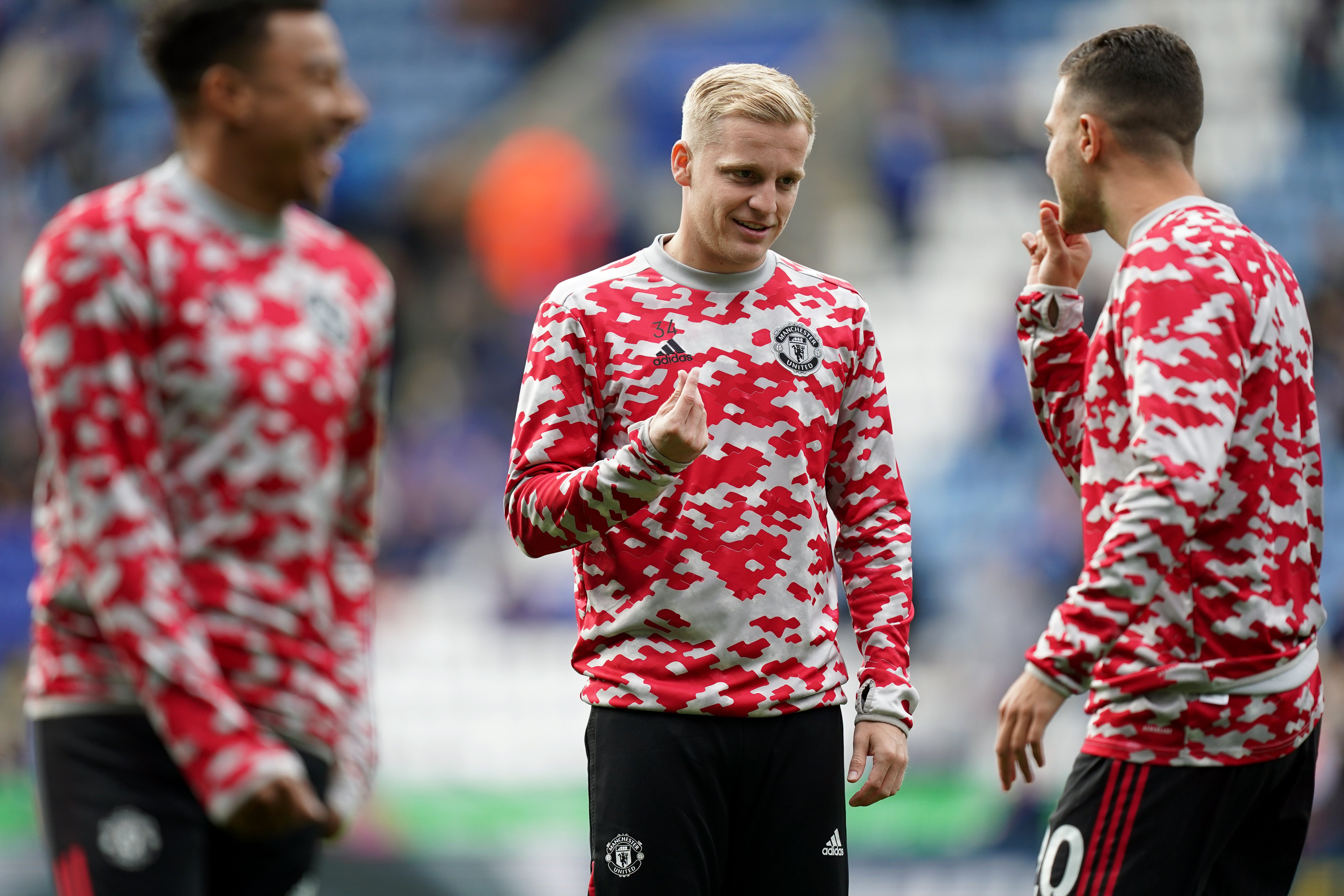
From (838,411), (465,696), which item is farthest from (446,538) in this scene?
(838,411)

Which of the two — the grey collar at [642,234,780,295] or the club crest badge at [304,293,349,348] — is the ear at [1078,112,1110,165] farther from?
the club crest badge at [304,293,349,348]

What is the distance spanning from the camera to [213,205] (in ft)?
6.30

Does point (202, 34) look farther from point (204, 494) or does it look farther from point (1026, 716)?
point (1026, 716)

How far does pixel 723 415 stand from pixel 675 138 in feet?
21.2

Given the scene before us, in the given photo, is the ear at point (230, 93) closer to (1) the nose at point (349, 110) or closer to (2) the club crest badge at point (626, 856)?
(1) the nose at point (349, 110)

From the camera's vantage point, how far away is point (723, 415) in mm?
2555

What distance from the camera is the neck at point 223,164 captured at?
75.5 inches

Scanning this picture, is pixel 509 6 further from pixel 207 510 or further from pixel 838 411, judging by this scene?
pixel 207 510

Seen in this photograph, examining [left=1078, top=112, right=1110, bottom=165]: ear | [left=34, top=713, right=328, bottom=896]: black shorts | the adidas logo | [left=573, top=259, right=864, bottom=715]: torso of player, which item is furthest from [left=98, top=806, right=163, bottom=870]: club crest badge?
[left=1078, top=112, right=1110, bottom=165]: ear

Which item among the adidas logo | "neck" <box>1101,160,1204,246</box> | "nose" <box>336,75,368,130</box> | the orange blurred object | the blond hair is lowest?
the adidas logo

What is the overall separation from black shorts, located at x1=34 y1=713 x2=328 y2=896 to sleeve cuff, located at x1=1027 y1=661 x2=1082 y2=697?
49.0 inches

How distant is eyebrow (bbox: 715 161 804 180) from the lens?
2.58 meters

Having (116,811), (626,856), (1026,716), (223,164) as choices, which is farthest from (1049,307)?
(116,811)

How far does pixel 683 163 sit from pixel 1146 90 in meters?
0.85
